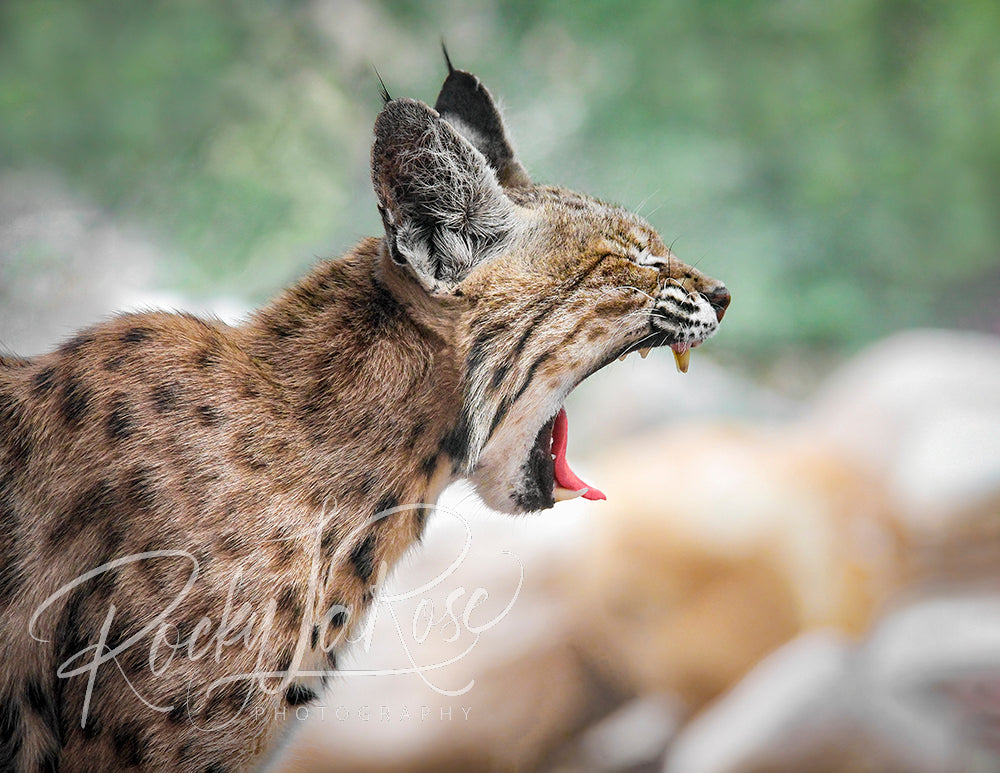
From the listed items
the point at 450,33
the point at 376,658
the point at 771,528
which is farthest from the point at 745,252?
the point at 376,658

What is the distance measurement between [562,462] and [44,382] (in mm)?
687

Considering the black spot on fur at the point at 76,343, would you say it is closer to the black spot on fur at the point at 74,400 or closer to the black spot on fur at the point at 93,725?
the black spot on fur at the point at 74,400

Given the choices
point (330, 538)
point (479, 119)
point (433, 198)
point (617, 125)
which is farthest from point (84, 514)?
point (617, 125)

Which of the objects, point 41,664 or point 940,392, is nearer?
point 41,664

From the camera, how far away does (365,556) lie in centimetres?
107

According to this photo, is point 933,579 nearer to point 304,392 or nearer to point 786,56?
point 786,56

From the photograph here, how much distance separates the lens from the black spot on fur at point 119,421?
1.01m

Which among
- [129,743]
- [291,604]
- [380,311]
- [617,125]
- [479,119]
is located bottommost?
[129,743]

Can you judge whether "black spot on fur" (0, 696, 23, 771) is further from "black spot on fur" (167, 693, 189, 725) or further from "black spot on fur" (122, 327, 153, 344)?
"black spot on fur" (122, 327, 153, 344)

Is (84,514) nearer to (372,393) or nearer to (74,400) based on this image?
(74,400)

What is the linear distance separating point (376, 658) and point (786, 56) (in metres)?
1.93

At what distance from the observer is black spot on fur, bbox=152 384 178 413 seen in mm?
1029

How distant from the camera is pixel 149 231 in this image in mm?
2029

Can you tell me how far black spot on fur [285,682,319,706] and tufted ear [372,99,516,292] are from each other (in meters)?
0.50
